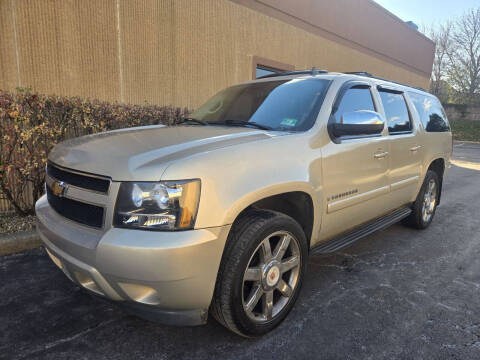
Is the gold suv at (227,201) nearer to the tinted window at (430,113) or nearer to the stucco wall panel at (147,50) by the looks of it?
the tinted window at (430,113)

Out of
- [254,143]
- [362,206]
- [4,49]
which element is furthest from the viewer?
[4,49]

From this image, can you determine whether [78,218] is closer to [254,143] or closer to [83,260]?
[83,260]

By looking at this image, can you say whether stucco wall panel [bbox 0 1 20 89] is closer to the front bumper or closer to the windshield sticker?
the front bumper

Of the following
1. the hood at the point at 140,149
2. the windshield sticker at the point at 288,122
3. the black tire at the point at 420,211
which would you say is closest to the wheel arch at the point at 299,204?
the hood at the point at 140,149

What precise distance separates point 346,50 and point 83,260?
621 inches

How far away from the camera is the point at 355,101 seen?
3.16 metres

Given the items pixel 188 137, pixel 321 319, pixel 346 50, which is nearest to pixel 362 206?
pixel 321 319

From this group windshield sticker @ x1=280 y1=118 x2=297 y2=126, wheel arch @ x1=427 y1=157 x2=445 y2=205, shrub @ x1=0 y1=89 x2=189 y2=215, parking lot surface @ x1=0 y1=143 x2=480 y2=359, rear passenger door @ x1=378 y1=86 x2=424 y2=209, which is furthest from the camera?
wheel arch @ x1=427 y1=157 x2=445 y2=205

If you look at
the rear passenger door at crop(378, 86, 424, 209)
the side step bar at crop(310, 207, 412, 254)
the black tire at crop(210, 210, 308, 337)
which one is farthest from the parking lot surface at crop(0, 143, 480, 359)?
the rear passenger door at crop(378, 86, 424, 209)

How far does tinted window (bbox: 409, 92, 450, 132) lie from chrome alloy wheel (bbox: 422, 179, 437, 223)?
76 cm

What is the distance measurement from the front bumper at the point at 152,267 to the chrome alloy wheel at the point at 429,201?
3708 mm

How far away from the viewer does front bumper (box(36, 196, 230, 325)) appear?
175 centimetres

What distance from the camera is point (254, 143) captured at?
7.28ft

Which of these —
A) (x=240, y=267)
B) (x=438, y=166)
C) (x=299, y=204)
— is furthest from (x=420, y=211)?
(x=240, y=267)
